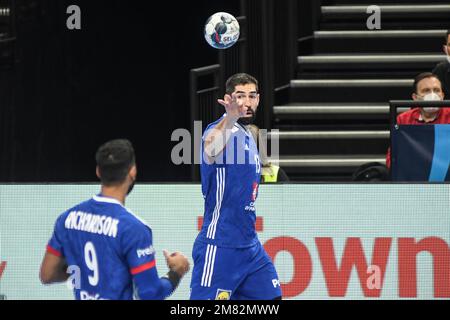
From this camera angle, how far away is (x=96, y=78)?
14.6 metres

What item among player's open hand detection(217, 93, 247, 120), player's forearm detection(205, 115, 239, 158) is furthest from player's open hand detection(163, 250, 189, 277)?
player's forearm detection(205, 115, 239, 158)

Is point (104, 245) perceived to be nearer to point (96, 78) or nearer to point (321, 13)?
point (96, 78)

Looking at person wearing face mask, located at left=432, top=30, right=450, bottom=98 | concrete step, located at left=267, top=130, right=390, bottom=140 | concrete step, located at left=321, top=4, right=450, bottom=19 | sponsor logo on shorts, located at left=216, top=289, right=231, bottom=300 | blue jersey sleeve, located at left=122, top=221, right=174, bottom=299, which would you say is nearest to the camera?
blue jersey sleeve, located at left=122, top=221, right=174, bottom=299

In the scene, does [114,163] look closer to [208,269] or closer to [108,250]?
[108,250]

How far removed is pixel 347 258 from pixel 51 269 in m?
4.47

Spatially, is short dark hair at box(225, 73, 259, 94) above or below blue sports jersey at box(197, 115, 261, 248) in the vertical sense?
above

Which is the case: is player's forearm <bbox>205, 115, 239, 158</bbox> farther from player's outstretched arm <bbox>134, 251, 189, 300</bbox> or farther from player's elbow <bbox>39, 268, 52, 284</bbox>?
player's elbow <bbox>39, 268, 52, 284</bbox>

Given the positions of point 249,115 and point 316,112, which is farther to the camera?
point 316,112

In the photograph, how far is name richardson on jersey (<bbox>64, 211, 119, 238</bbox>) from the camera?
22.7ft

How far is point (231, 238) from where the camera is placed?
9414 mm

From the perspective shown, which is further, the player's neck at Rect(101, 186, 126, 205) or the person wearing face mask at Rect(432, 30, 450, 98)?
the person wearing face mask at Rect(432, 30, 450, 98)

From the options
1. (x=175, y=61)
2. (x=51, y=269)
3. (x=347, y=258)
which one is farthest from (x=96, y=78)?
(x=51, y=269)

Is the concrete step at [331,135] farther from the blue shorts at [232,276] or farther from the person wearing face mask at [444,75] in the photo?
the blue shorts at [232,276]

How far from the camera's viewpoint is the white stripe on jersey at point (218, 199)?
9.41 meters
